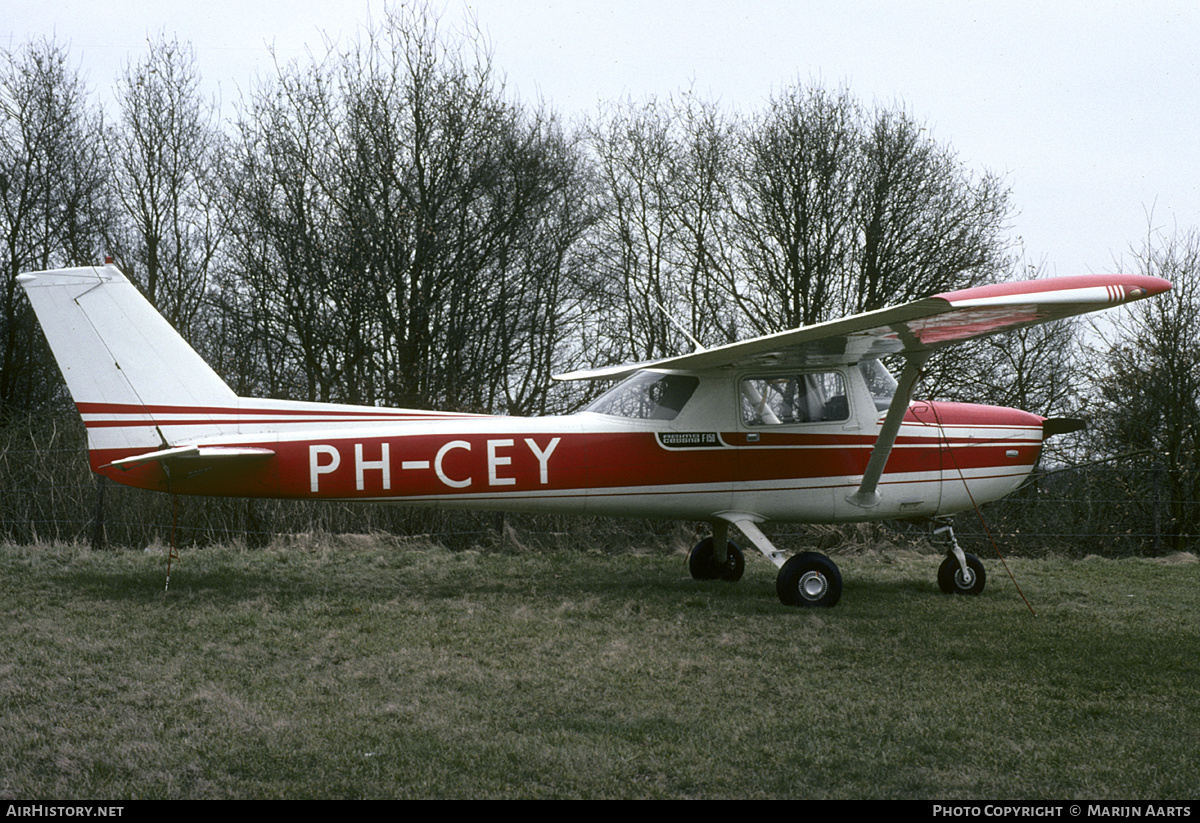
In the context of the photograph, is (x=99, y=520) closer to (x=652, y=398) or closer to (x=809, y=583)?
(x=652, y=398)

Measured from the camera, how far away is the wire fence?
467 inches

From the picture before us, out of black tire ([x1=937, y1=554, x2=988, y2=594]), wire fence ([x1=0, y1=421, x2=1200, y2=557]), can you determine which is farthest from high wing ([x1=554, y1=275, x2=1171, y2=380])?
wire fence ([x1=0, y1=421, x2=1200, y2=557])

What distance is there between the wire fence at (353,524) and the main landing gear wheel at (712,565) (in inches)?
127

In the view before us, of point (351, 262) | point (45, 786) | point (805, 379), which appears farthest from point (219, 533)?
point (45, 786)

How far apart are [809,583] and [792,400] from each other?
5.26ft

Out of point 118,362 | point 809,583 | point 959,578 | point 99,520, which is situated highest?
point 118,362

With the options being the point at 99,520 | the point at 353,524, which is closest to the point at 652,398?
the point at 353,524

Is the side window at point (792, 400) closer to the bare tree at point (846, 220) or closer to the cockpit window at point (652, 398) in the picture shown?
the cockpit window at point (652, 398)

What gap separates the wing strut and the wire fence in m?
4.43

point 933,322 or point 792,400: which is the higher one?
point 933,322

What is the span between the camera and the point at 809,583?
6988 millimetres

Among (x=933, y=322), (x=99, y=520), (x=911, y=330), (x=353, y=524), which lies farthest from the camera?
(x=353, y=524)

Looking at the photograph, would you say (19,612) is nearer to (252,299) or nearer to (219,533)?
(219,533)

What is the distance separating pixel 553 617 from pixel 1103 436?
39.0 ft
